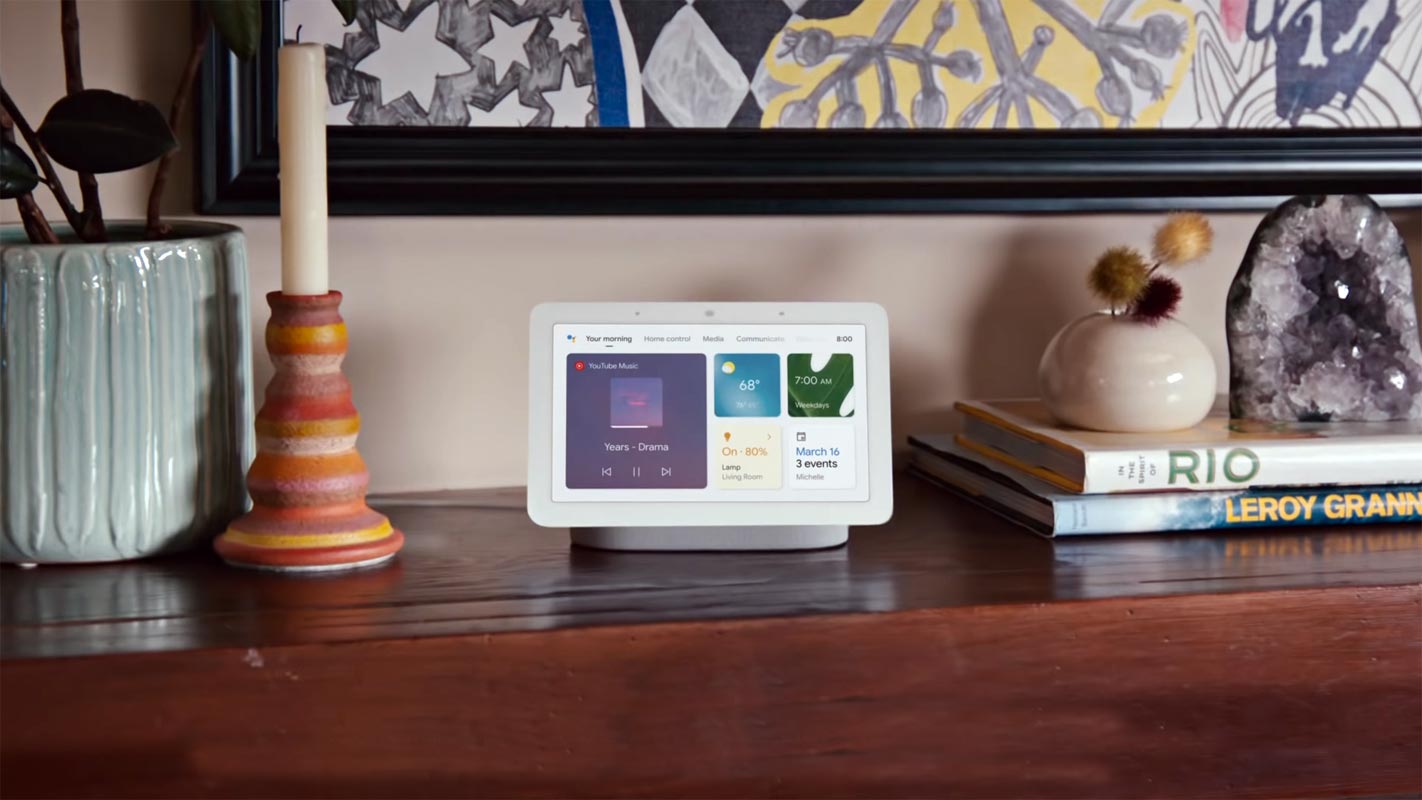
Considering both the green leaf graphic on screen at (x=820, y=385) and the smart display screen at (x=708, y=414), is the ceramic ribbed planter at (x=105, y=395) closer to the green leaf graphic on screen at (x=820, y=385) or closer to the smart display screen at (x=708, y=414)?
the smart display screen at (x=708, y=414)

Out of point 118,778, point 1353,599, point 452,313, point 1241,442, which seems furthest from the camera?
point 452,313

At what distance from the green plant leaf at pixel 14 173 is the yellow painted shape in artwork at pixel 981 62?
49 centimetres

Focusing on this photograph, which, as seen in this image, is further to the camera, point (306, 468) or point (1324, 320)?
point (1324, 320)

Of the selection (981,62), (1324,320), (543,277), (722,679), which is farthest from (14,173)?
(1324,320)

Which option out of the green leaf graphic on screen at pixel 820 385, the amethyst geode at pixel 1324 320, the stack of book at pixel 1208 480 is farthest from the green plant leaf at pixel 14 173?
the amethyst geode at pixel 1324 320

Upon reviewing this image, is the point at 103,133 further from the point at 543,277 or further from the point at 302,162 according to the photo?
the point at 543,277

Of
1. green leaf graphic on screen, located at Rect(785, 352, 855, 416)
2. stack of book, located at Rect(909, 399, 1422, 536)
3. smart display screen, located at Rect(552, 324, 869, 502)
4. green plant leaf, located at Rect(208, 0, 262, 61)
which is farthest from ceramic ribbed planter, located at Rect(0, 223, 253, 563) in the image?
stack of book, located at Rect(909, 399, 1422, 536)

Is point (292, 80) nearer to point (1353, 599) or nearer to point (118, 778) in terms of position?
point (118, 778)

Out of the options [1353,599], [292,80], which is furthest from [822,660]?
[292,80]

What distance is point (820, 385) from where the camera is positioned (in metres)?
0.85

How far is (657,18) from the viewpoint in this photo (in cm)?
97

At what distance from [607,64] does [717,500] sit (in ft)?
1.13

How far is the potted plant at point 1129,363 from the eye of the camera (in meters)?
0.90

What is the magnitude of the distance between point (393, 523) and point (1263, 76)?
29.5 inches
